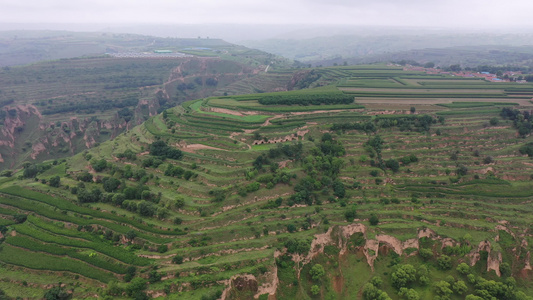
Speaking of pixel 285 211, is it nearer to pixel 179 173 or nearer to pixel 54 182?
pixel 179 173

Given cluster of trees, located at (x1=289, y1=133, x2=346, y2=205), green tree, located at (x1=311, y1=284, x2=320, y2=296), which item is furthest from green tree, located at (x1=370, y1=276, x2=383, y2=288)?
cluster of trees, located at (x1=289, y1=133, x2=346, y2=205)

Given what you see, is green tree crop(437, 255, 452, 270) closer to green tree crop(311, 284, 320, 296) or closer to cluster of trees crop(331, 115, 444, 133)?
green tree crop(311, 284, 320, 296)

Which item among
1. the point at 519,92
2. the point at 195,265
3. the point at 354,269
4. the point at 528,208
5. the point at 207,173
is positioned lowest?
the point at 354,269

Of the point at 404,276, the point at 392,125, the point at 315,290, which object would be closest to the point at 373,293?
the point at 404,276

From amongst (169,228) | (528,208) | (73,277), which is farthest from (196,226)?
(528,208)

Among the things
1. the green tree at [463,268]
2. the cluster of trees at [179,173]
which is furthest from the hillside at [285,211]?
the cluster of trees at [179,173]

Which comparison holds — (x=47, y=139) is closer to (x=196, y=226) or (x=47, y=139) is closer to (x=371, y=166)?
(x=196, y=226)

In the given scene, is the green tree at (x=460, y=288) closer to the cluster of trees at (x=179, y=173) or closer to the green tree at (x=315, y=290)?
the green tree at (x=315, y=290)
